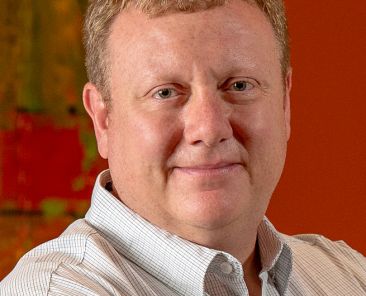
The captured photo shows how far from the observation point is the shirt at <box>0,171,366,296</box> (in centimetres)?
146

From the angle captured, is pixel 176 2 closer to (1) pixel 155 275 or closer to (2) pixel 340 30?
(1) pixel 155 275

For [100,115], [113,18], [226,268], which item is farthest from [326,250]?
[113,18]

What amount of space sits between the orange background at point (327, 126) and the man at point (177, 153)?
4.46ft

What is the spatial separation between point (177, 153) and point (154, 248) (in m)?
0.15

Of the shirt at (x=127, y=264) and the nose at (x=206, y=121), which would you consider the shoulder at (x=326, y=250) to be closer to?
the shirt at (x=127, y=264)

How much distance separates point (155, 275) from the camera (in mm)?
1546

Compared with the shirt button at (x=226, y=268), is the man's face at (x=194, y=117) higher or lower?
higher

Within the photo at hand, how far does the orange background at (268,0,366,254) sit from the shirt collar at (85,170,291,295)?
4.73 ft

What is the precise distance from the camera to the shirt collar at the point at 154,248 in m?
1.52

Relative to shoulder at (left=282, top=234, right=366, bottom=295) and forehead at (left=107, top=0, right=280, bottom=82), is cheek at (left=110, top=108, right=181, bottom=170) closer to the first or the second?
forehead at (left=107, top=0, right=280, bottom=82)

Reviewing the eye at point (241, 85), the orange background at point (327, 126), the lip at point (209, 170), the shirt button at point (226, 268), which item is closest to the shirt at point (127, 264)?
the shirt button at point (226, 268)

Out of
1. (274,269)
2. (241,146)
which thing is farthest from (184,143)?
(274,269)

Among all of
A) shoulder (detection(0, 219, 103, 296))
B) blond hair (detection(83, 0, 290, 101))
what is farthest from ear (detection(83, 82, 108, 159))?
shoulder (detection(0, 219, 103, 296))

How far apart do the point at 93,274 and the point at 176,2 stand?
1.40 feet
